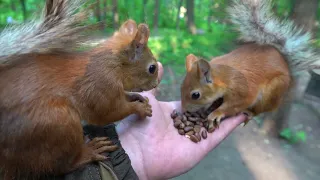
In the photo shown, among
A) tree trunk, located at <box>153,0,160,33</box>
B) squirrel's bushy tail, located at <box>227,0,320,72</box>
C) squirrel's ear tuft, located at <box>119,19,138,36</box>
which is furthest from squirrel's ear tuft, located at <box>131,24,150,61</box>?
tree trunk, located at <box>153,0,160,33</box>

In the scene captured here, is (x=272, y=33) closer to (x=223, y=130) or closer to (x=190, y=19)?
(x=223, y=130)

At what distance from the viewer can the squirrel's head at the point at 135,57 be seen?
150 cm

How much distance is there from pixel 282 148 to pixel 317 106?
A: 2.59ft

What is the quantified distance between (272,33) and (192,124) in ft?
2.29

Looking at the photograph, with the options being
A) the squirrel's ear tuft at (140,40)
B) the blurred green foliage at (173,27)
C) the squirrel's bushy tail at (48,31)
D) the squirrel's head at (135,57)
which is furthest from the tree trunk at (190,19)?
the squirrel's bushy tail at (48,31)

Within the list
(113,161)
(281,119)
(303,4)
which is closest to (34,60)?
(113,161)

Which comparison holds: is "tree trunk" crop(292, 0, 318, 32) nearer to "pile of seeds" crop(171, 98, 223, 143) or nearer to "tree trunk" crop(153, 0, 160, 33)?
"pile of seeds" crop(171, 98, 223, 143)

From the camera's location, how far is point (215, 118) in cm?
192

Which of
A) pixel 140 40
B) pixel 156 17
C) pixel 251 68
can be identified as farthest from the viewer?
pixel 156 17

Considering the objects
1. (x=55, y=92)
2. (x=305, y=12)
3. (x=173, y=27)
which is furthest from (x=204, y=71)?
(x=173, y=27)

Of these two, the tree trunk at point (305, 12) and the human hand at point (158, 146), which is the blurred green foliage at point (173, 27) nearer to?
the tree trunk at point (305, 12)

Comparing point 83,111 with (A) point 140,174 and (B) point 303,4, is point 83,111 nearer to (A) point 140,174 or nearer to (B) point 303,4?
(A) point 140,174

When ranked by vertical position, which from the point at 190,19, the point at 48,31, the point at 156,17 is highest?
the point at 48,31

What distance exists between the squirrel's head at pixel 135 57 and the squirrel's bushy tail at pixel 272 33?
74cm
